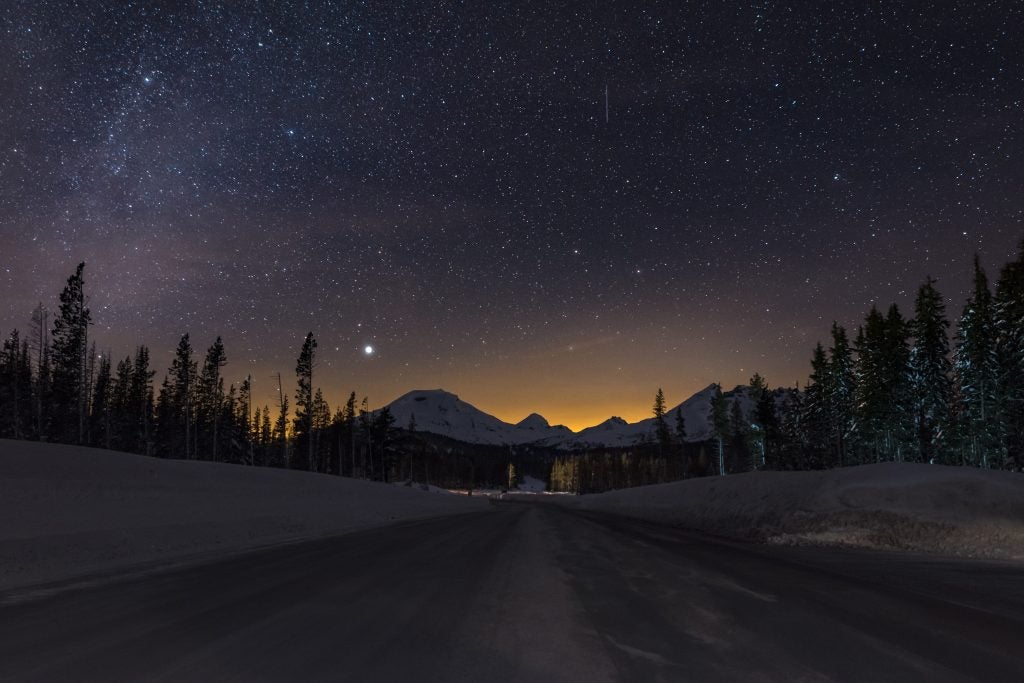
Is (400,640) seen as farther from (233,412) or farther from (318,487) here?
(233,412)

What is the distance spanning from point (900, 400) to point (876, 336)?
22.2ft

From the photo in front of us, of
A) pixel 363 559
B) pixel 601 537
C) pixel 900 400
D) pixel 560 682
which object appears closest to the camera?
pixel 560 682

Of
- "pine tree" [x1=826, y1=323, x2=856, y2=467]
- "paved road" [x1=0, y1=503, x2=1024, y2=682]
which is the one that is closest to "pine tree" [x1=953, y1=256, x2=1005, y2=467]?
"pine tree" [x1=826, y1=323, x2=856, y2=467]

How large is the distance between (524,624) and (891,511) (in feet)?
54.3

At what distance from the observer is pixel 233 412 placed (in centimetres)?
9344

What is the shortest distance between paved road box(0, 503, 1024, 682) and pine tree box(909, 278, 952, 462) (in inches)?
1954

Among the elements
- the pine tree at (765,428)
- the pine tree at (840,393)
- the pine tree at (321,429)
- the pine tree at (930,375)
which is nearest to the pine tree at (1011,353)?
the pine tree at (930,375)

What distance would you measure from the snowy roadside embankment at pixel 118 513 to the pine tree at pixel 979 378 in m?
50.1

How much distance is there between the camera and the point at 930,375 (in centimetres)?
5281

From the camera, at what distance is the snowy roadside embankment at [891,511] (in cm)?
1575

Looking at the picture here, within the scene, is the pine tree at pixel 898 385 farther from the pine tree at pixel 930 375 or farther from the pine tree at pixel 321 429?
the pine tree at pixel 321 429

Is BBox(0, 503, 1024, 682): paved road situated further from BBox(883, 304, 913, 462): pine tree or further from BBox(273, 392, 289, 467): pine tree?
BBox(273, 392, 289, 467): pine tree

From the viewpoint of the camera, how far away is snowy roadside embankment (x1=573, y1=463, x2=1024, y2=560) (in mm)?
15750

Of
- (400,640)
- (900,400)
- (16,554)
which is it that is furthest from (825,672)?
(900,400)
